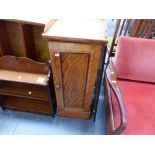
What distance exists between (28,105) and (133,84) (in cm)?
110

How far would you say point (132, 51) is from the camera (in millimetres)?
1271

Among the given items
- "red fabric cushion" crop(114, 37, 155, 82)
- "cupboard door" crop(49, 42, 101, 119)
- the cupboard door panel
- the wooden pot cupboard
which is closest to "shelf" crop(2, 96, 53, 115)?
the wooden pot cupboard

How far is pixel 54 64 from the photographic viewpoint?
1050 millimetres

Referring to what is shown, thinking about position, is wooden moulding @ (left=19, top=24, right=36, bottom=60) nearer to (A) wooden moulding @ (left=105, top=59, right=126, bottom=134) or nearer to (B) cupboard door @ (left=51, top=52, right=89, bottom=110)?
(B) cupboard door @ (left=51, top=52, right=89, bottom=110)

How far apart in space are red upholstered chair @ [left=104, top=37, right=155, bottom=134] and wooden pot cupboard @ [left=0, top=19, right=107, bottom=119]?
0.19 metres

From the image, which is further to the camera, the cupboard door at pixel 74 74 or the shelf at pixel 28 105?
the shelf at pixel 28 105

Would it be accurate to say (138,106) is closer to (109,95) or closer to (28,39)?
(109,95)

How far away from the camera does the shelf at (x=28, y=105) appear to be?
1.53m

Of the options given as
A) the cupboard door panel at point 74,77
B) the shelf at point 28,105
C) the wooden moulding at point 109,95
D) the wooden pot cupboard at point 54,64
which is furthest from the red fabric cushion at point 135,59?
the shelf at point 28,105

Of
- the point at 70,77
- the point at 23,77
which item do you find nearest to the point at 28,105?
the point at 23,77

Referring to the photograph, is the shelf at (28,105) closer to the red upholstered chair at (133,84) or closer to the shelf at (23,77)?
the shelf at (23,77)

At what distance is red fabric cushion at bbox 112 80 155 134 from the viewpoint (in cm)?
102
